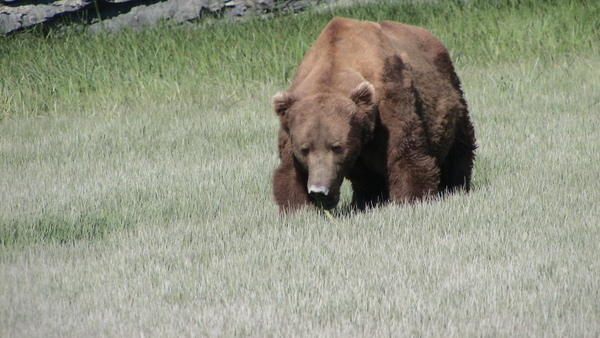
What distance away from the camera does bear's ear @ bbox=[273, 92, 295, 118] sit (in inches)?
176

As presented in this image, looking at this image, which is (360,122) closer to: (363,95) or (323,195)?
(363,95)

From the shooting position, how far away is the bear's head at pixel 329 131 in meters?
4.32

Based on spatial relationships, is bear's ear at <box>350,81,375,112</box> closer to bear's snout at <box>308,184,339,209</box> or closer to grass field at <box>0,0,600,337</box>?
bear's snout at <box>308,184,339,209</box>

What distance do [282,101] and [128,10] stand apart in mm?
10476

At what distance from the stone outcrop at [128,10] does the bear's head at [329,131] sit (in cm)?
965

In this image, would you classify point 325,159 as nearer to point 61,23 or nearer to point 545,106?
point 545,106

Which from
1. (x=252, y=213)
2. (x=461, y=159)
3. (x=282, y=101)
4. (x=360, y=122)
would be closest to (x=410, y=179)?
(x=360, y=122)

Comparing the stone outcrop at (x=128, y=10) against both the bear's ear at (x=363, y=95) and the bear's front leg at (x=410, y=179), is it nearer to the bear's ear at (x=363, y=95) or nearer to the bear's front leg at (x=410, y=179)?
the bear's front leg at (x=410, y=179)

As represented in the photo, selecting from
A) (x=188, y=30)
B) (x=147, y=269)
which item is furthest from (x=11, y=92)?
(x=147, y=269)

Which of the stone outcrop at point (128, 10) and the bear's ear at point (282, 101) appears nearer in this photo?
the bear's ear at point (282, 101)

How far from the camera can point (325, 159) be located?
14.2 ft

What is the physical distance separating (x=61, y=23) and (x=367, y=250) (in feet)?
36.1

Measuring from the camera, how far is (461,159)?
581cm

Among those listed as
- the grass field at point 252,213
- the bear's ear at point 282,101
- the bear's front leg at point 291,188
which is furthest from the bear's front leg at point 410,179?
the bear's ear at point 282,101
